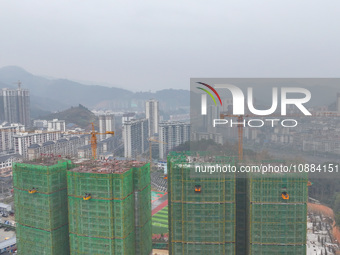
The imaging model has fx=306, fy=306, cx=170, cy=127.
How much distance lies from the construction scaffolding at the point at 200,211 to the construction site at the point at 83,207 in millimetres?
909

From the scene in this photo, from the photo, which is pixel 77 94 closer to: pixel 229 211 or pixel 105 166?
pixel 105 166

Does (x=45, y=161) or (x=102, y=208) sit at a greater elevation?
(x=45, y=161)

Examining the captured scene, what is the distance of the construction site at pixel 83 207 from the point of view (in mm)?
5855

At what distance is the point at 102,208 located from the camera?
5.86 metres

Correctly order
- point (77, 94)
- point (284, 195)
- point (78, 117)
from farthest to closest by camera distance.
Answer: point (77, 94) < point (78, 117) < point (284, 195)

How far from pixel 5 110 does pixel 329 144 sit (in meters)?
29.3

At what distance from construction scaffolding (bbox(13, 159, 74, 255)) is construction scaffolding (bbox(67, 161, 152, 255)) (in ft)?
1.53

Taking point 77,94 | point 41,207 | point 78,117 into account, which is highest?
point 77,94

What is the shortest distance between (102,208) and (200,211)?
6.14ft

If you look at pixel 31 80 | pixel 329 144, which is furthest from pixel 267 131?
pixel 31 80

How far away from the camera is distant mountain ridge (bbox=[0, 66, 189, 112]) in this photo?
5062 cm

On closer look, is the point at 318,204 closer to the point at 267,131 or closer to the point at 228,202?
the point at 267,131

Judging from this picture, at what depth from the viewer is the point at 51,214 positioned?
6273mm

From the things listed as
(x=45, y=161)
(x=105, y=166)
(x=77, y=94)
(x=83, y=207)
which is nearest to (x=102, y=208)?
(x=83, y=207)
